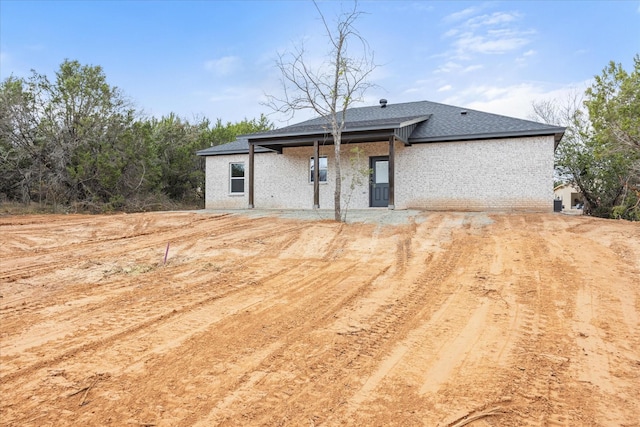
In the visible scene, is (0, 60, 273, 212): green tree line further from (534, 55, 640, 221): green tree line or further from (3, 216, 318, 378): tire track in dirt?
(534, 55, 640, 221): green tree line

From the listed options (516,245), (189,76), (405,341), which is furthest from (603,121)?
(189,76)

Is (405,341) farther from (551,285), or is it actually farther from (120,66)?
(120,66)

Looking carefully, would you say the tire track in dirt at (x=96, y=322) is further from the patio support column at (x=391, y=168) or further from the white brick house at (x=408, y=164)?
the patio support column at (x=391, y=168)

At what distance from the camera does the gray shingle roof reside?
43.0 ft

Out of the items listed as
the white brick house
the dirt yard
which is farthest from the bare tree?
the dirt yard

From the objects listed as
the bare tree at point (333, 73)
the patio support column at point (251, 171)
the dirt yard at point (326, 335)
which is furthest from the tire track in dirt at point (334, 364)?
the patio support column at point (251, 171)

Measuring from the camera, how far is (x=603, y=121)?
12.1 m

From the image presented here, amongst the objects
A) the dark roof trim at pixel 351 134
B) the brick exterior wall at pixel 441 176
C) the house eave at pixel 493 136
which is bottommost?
the brick exterior wall at pixel 441 176

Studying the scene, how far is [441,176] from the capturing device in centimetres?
1419

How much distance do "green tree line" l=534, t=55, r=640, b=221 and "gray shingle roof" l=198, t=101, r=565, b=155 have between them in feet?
4.68

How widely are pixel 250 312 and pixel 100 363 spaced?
5.22 feet

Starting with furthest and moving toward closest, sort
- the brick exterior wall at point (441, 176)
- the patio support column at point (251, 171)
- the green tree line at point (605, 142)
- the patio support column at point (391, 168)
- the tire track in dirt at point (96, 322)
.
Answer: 1. the patio support column at point (251, 171)
2. the patio support column at point (391, 168)
3. the brick exterior wall at point (441, 176)
4. the green tree line at point (605, 142)
5. the tire track in dirt at point (96, 322)

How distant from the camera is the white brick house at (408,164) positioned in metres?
13.1

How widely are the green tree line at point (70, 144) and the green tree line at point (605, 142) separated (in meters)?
18.5
